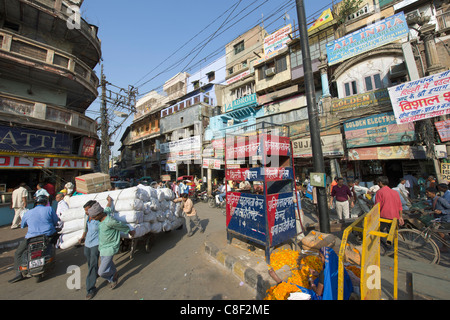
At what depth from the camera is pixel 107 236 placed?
333 cm

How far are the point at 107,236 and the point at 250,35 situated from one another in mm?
26885

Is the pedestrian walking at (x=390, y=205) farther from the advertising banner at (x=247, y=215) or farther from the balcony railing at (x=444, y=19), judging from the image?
the balcony railing at (x=444, y=19)

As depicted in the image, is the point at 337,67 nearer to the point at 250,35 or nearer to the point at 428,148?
the point at 428,148

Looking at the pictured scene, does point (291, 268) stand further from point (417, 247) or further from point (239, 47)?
point (239, 47)

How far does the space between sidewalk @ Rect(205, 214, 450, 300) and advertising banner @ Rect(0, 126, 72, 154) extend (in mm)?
11459

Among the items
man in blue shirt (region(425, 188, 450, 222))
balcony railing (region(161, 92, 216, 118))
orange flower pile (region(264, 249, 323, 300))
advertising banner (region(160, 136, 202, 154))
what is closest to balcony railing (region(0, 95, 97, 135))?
advertising banner (region(160, 136, 202, 154))

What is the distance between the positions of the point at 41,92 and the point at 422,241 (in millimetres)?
19372

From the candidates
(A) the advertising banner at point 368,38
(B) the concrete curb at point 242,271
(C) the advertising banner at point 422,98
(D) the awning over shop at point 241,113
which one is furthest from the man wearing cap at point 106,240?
(D) the awning over shop at point 241,113

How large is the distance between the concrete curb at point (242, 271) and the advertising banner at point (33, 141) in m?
11.5

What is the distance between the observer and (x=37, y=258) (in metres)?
3.66

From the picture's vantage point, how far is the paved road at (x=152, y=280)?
3.20 meters

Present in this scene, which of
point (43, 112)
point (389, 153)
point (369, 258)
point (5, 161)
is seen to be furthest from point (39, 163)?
point (389, 153)

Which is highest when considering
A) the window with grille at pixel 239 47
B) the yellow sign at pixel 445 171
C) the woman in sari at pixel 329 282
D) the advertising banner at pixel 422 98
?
the window with grille at pixel 239 47

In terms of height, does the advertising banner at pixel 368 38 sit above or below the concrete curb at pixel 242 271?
above
